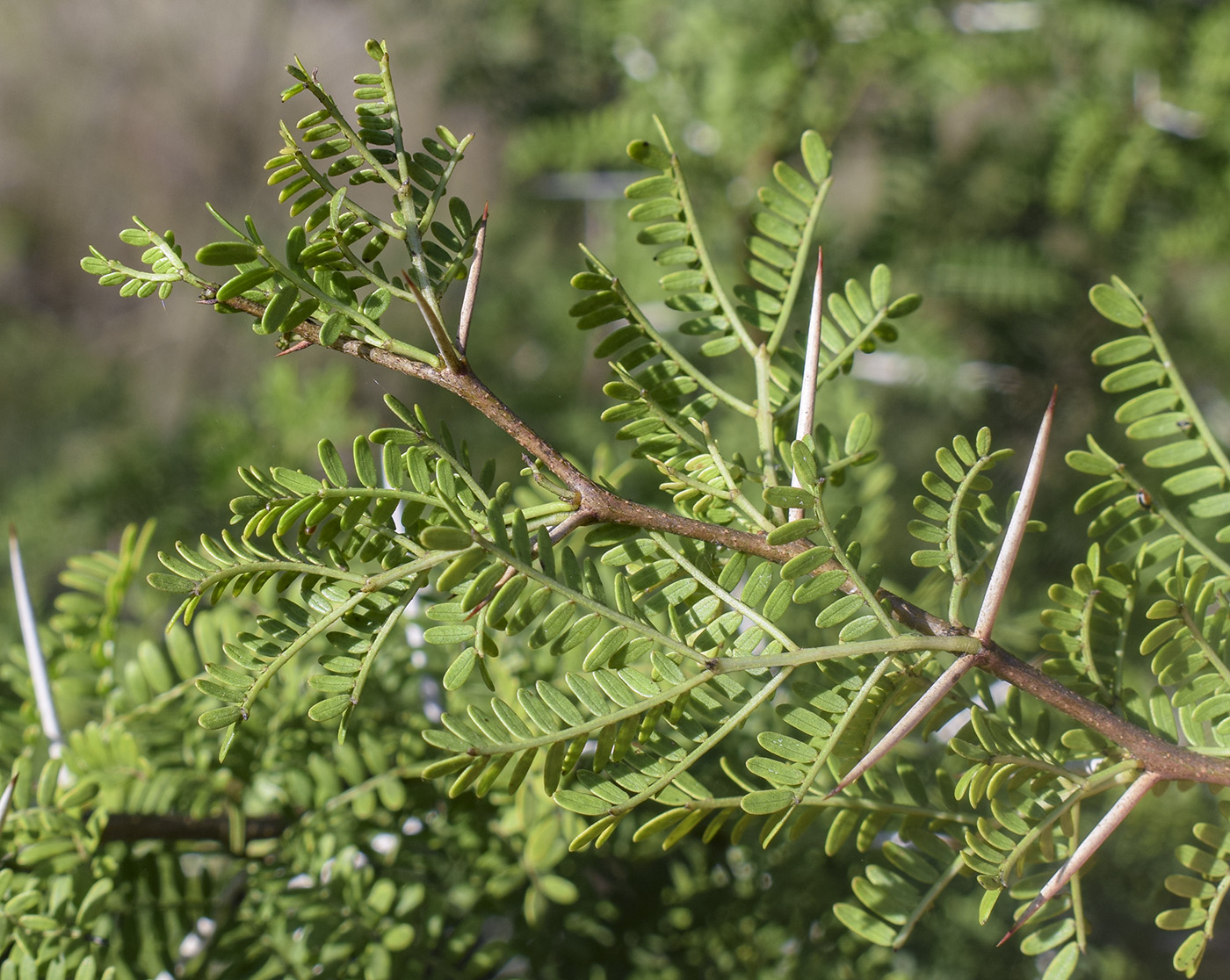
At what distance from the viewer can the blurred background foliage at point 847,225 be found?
0.57 meters

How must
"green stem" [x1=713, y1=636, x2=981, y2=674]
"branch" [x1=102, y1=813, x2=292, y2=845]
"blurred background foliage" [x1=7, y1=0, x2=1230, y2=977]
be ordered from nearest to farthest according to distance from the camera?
"green stem" [x1=713, y1=636, x2=981, y2=674] < "branch" [x1=102, y1=813, x2=292, y2=845] < "blurred background foliage" [x1=7, y1=0, x2=1230, y2=977]

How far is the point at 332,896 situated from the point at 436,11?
1351 mm

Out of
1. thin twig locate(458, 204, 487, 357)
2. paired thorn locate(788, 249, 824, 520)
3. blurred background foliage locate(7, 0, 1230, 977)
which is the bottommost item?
blurred background foliage locate(7, 0, 1230, 977)

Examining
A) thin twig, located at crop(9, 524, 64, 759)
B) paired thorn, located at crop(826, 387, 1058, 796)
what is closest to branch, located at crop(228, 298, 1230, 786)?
paired thorn, located at crop(826, 387, 1058, 796)

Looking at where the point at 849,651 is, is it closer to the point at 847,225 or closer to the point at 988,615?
the point at 988,615

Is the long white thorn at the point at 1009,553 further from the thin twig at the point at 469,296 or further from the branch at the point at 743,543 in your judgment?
the thin twig at the point at 469,296

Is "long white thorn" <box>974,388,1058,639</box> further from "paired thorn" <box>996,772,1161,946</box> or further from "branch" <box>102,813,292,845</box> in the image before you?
"branch" <box>102,813,292,845</box>

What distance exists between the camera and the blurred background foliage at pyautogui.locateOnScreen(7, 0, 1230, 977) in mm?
572

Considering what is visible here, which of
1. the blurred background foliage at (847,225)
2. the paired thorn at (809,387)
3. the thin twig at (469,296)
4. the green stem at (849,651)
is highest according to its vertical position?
the thin twig at (469,296)

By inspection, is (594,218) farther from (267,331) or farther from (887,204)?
(267,331)

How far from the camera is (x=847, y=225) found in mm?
1098

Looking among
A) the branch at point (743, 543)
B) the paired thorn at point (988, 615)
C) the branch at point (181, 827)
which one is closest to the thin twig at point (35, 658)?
the branch at point (181, 827)

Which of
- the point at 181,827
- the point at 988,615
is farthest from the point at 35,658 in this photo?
the point at 988,615

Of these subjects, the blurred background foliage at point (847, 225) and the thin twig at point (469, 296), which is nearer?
the thin twig at point (469, 296)
